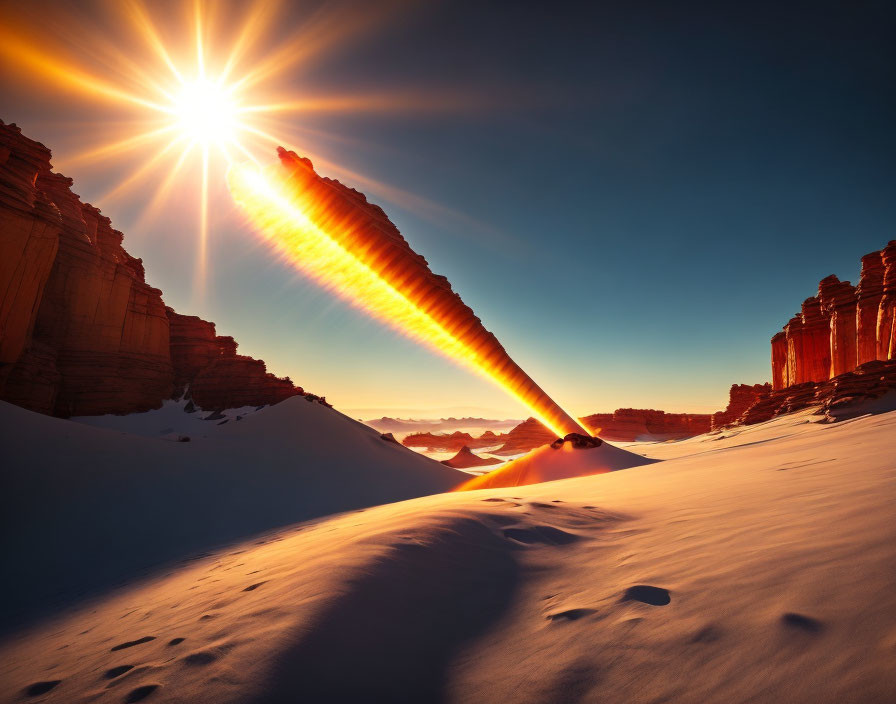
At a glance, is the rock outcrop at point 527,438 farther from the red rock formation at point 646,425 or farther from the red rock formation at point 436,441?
the red rock formation at point 436,441

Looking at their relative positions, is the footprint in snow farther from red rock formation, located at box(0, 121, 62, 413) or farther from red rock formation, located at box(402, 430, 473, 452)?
red rock formation, located at box(402, 430, 473, 452)

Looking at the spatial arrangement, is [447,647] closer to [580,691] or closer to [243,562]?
[580,691]

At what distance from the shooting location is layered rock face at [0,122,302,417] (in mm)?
10523

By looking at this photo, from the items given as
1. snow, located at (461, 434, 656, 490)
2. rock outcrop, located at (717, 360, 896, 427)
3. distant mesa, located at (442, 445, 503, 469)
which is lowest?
distant mesa, located at (442, 445, 503, 469)

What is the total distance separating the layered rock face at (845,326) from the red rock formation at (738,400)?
26.9ft

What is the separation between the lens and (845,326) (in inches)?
979

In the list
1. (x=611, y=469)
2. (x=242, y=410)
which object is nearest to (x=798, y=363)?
(x=611, y=469)

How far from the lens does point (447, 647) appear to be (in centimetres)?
186

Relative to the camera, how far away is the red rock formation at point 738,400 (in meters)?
43.5

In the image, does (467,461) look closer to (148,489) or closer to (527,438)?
(527,438)

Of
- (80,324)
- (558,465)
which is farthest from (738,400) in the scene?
(80,324)

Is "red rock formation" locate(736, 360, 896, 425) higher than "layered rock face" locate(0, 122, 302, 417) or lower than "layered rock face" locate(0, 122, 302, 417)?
lower

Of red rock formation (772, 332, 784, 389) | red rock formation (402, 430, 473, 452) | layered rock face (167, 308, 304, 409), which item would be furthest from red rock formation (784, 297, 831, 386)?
red rock formation (402, 430, 473, 452)

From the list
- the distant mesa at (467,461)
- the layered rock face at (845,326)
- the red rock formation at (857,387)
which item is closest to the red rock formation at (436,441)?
the distant mesa at (467,461)
